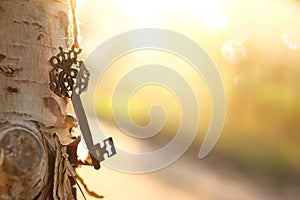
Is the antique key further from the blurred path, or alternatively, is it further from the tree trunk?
the blurred path

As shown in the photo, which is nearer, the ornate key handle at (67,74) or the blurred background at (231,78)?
the ornate key handle at (67,74)

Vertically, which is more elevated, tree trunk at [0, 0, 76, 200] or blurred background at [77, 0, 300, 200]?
blurred background at [77, 0, 300, 200]

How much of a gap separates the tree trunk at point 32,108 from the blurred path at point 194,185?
34.6 inches

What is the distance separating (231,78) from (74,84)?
80 centimetres

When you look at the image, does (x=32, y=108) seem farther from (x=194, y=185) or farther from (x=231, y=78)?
(x=194, y=185)

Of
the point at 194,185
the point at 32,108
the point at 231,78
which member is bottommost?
the point at 32,108

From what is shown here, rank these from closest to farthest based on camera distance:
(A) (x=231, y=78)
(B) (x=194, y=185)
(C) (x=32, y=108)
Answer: (C) (x=32, y=108)
(A) (x=231, y=78)
(B) (x=194, y=185)

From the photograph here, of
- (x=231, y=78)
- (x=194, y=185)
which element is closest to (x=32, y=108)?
(x=231, y=78)

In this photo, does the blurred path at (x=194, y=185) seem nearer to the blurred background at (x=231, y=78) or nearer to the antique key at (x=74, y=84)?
the blurred background at (x=231, y=78)

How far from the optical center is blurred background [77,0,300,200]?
135 centimetres

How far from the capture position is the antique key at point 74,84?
622 mm

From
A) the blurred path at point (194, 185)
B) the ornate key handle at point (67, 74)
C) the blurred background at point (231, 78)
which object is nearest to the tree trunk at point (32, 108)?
the ornate key handle at point (67, 74)

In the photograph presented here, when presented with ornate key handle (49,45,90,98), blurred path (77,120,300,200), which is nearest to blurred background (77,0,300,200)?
blurred path (77,120,300,200)

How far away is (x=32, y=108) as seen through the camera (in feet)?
1.95
